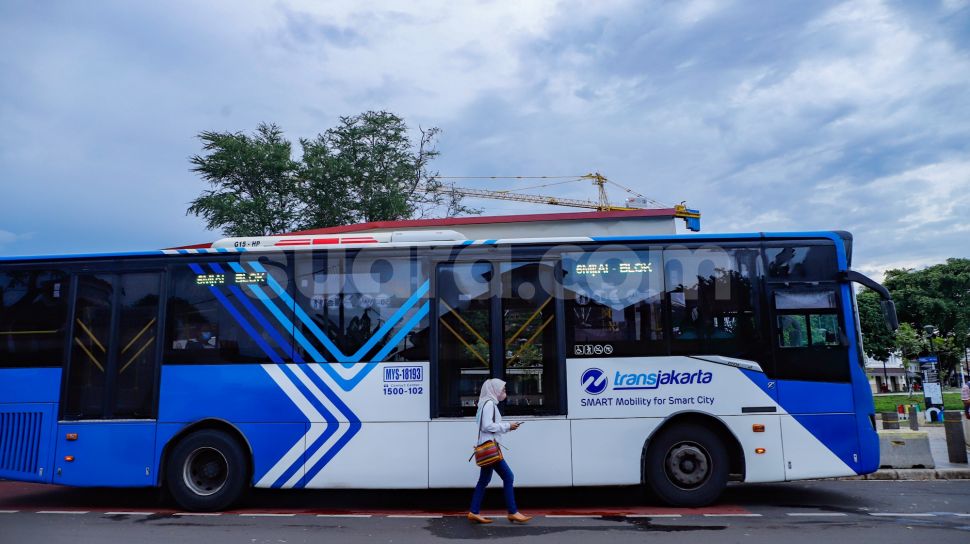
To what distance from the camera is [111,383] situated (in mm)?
8930

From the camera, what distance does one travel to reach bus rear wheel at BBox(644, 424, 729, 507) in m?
8.46

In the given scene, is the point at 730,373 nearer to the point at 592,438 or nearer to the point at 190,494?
the point at 592,438

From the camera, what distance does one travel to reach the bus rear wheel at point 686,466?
8.46 metres

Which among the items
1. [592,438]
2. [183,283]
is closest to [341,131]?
[183,283]

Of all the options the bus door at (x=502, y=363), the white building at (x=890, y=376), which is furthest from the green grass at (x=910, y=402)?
the white building at (x=890, y=376)

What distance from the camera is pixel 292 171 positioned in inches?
1517

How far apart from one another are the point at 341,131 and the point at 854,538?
36764 mm

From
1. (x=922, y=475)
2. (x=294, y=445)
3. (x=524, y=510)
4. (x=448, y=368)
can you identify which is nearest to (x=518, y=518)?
(x=524, y=510)

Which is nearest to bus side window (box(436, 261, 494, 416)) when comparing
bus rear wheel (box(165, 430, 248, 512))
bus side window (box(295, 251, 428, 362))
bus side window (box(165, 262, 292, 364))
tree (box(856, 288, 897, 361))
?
bus side window (box(295, 251, 428, 362))

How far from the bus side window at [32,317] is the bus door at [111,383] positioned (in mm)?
231

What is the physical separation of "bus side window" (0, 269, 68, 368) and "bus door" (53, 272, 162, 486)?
0.23 metres

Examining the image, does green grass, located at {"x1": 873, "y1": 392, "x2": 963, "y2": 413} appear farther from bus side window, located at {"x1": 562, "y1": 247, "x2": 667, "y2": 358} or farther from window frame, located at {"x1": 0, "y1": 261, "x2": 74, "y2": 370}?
window frame, located at {"x1": 0, "y1": 261, "x2": 74, "y2": 370}

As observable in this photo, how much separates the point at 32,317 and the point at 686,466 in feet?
30.3

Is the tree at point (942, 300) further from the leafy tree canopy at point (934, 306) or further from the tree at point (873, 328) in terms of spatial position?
the tree at point (873, 328)
